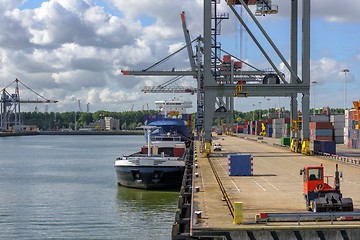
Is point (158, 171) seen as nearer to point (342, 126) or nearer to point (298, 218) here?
point (298, 218)

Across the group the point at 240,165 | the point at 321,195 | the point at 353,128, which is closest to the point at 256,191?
the point at 321,195

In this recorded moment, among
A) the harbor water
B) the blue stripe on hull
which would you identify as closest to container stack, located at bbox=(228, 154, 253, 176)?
the harbor water

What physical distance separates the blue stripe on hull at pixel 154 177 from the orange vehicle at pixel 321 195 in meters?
27.6

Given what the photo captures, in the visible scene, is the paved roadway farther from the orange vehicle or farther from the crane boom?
the crane boom

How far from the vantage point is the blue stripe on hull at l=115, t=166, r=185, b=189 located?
160 ft

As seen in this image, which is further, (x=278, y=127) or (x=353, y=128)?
(x=278, y=127)

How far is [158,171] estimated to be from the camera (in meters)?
48.8

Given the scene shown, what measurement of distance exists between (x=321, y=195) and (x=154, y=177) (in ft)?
96.1

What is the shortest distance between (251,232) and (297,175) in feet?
68.7

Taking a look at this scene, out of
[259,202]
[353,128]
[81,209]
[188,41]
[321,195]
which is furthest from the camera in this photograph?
[188,41]

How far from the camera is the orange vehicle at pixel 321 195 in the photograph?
64.7ft

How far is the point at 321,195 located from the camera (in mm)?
20531

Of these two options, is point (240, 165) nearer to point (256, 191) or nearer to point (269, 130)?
point (256, 191)

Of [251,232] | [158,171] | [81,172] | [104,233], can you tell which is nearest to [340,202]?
[251,232]
